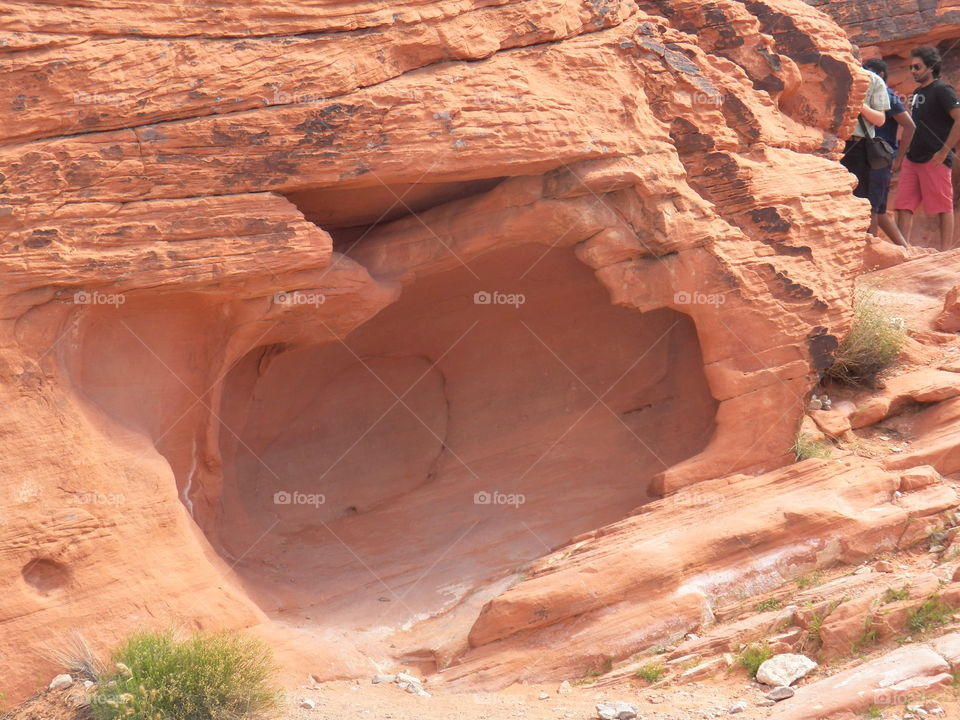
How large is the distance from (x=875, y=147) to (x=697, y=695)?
21.8 ft

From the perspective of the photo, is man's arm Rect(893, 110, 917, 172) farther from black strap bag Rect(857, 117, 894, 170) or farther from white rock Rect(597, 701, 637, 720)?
white rock Rect(597, 701, 637, 720)

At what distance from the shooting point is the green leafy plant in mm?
6785

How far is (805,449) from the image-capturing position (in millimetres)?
7855

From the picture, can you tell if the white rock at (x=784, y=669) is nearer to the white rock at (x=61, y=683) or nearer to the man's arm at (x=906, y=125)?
the white rock at (x=61, y=683)

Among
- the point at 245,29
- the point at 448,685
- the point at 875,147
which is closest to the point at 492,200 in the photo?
the point at 245,29

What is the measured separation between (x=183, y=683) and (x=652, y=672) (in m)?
2.54

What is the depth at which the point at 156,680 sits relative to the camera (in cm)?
574

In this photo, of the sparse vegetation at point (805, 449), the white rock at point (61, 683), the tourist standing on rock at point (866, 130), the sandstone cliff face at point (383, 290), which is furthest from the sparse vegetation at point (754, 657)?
the tourist standing on rock at point (866, 130)

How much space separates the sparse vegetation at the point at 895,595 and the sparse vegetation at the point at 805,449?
62.3 inches

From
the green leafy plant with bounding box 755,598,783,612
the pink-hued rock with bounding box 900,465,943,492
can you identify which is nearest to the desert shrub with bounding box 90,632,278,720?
the green leafy plant with bounding box 755,598,783,612

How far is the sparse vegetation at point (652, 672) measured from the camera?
6.29 metres

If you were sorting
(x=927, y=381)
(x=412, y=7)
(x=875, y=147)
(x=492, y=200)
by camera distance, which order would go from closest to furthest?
(x=412, y=7) → (x=492, y=200) → (x=927, y=381) → (x=875, y=147)

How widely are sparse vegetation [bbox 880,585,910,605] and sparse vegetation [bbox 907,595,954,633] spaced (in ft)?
0.56

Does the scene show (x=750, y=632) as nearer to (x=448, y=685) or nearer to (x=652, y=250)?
(x=448, y=685)
